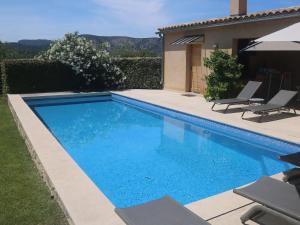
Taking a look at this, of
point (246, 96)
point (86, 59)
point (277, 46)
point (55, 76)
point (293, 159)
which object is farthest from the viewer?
point (86, 59)

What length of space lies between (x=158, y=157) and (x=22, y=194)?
4.63 m

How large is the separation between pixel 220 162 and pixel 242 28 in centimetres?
855

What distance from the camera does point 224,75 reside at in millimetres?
15477

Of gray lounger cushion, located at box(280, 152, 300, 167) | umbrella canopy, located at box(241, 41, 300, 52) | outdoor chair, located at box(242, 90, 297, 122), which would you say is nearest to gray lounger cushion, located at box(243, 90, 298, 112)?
outdoor chair, located at box(242, 90, 297, 122)

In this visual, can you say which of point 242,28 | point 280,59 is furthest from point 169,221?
point 280,59

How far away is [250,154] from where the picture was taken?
10.1 metres

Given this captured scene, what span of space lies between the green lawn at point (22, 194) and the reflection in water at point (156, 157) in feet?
5.07

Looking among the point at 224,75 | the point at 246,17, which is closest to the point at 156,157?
the point at 224,75

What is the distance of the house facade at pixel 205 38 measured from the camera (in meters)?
14.1

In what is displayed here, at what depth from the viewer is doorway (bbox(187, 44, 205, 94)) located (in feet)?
62.5

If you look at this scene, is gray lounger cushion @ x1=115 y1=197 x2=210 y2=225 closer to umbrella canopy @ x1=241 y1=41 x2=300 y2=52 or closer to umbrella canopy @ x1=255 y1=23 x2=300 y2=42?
umbrella canopy @ x1=255 y1=23 x2=300 y2=42

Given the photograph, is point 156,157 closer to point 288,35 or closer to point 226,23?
point 288,35

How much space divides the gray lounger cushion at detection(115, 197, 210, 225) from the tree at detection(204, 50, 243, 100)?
11.8 metres

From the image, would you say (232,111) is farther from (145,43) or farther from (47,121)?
(145,43)
